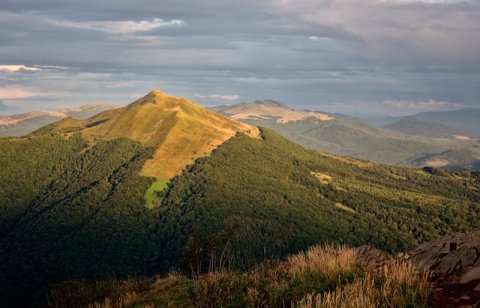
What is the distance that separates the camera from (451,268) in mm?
19906

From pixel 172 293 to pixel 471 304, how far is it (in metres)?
21.0

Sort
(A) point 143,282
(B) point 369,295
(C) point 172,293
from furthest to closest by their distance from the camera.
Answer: (A) point 143,282
(C) point 172,293
(B) point 369,295

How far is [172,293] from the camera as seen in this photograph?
2966 centimetres

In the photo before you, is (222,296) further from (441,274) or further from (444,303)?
(441,274)

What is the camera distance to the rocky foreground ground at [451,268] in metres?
16.2

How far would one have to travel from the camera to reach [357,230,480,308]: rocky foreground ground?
638 inches

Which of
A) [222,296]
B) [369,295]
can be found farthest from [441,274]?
[222,296]

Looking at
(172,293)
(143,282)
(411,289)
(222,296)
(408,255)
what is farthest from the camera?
(143,282)

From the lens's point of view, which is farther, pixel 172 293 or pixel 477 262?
pixel 172 293

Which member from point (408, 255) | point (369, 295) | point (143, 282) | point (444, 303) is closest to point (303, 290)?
point (369, 295)

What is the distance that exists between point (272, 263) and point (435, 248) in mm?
10459

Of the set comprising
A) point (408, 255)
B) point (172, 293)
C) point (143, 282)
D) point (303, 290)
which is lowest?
point (143, 282)

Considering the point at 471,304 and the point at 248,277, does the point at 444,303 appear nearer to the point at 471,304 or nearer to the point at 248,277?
the point at 471,304

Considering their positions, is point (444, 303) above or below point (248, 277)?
above
